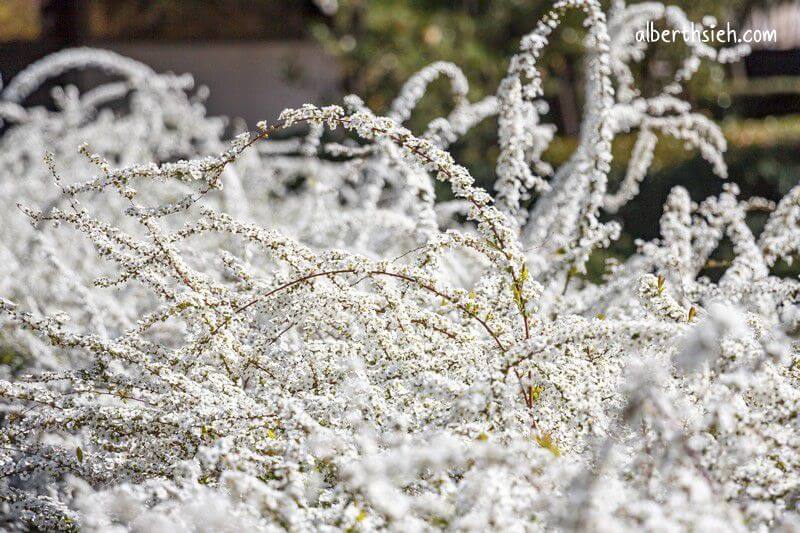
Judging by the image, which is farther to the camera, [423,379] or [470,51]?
[470,51]

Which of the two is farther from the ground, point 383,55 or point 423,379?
point 383,55

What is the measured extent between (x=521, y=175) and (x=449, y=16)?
6.21 metres

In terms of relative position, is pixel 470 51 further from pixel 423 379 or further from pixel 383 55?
pixel 423 379

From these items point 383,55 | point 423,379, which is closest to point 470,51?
point 383,55

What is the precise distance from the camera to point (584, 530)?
113 centimetres

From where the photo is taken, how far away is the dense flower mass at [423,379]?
4.53 ft

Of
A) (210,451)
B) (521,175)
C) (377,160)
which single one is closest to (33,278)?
(377,160)

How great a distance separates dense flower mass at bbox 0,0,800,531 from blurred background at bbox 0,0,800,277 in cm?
256

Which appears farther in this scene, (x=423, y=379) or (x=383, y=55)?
(x=383, y=55)

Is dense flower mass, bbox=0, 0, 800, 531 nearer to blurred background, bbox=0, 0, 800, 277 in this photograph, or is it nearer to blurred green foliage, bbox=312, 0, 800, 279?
blurred background, bbox=0, 0, 800, 277

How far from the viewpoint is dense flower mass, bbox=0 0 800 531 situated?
138 centimetres

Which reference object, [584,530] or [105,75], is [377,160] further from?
[105,75]

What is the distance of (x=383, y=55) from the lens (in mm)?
7980

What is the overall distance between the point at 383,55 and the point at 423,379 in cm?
656
